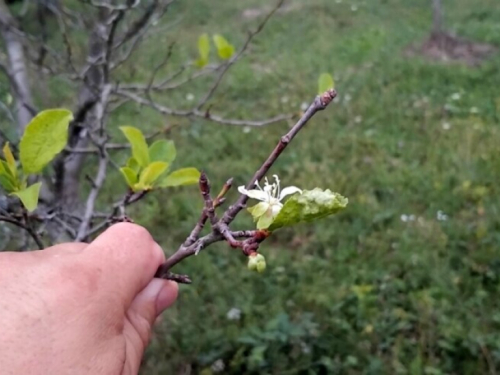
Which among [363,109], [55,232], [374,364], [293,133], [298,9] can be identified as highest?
[293,133]

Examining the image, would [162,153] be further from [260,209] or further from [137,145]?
[260,209]

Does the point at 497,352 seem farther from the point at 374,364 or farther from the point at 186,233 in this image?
the point at 186,233

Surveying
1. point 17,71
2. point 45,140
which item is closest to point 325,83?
point 45,140

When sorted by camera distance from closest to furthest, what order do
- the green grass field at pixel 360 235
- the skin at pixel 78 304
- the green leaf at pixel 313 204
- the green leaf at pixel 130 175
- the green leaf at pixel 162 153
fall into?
the green leaf at pixel 313 204 < the skin at pixel 78 304 < the green leaf at pixel 130 175 < the green leaf at pixel 162 153 < the green grass field at pixel 360 235

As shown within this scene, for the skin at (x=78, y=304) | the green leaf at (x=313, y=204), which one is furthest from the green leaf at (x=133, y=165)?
the green leaf at (x=313, y=204)

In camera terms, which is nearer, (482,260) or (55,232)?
(55,232)

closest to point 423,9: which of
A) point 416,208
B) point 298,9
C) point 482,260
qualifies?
point 298,9

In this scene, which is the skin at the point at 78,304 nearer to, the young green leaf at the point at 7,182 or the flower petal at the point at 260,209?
the young green leaf at the point at 7,182

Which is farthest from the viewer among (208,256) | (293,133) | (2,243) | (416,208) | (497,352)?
(416,208)

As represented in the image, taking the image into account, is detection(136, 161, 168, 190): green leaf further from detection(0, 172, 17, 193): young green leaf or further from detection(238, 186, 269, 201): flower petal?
detection(238, 186, 269, 201): flower petal
